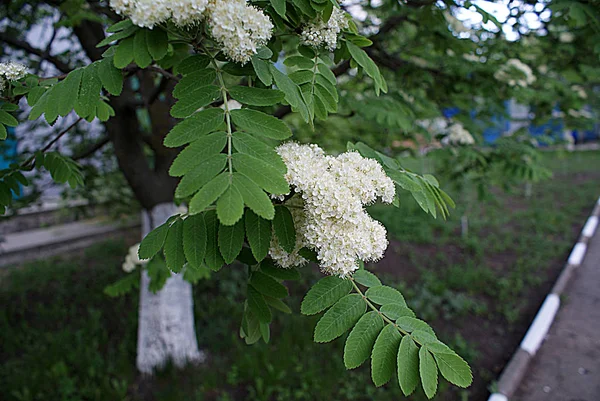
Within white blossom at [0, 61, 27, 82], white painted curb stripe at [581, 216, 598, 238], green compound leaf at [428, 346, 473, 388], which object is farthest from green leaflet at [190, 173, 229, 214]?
white painted curb stripe at [581, 216, 598, 238]

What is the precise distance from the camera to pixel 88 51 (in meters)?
3.05

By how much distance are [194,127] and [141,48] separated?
10.2 inches

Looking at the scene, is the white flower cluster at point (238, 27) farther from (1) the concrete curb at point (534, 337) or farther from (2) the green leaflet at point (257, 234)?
(1) the concrete curb at point (534, 337)

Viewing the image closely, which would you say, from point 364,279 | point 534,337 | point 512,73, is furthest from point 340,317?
point 534,337

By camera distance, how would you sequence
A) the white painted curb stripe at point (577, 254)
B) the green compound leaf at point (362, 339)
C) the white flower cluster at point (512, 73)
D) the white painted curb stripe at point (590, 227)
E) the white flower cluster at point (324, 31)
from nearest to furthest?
the green compound leaf at point (362, 339) < the white flower cluster at point (324, 31) < the white flower cluster at point (512, 73) < the white painted curb stripe at point (577, 254) < the white painted curb stripe at point (590, 227)

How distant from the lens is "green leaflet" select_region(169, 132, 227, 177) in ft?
3.62

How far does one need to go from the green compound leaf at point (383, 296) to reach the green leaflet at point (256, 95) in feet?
2.08

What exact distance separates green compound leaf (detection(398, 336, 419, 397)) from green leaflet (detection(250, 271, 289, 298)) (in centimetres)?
43

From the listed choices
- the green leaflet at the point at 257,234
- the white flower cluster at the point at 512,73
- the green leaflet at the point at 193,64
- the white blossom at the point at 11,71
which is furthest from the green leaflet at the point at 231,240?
the white flower cluster at the point at 512,73

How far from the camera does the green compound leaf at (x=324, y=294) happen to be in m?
1.28

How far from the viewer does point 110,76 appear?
1.32 m

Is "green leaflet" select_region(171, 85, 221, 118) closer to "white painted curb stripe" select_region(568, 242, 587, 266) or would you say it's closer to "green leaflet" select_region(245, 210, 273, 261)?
"green leaflet" select_region(245, 210, 273, 261)

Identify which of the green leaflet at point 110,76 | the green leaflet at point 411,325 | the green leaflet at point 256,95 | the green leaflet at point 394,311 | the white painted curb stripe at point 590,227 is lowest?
the white painted curb stripe at point 590,227

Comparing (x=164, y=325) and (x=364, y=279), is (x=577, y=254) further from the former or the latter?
(x=364, y=279)
